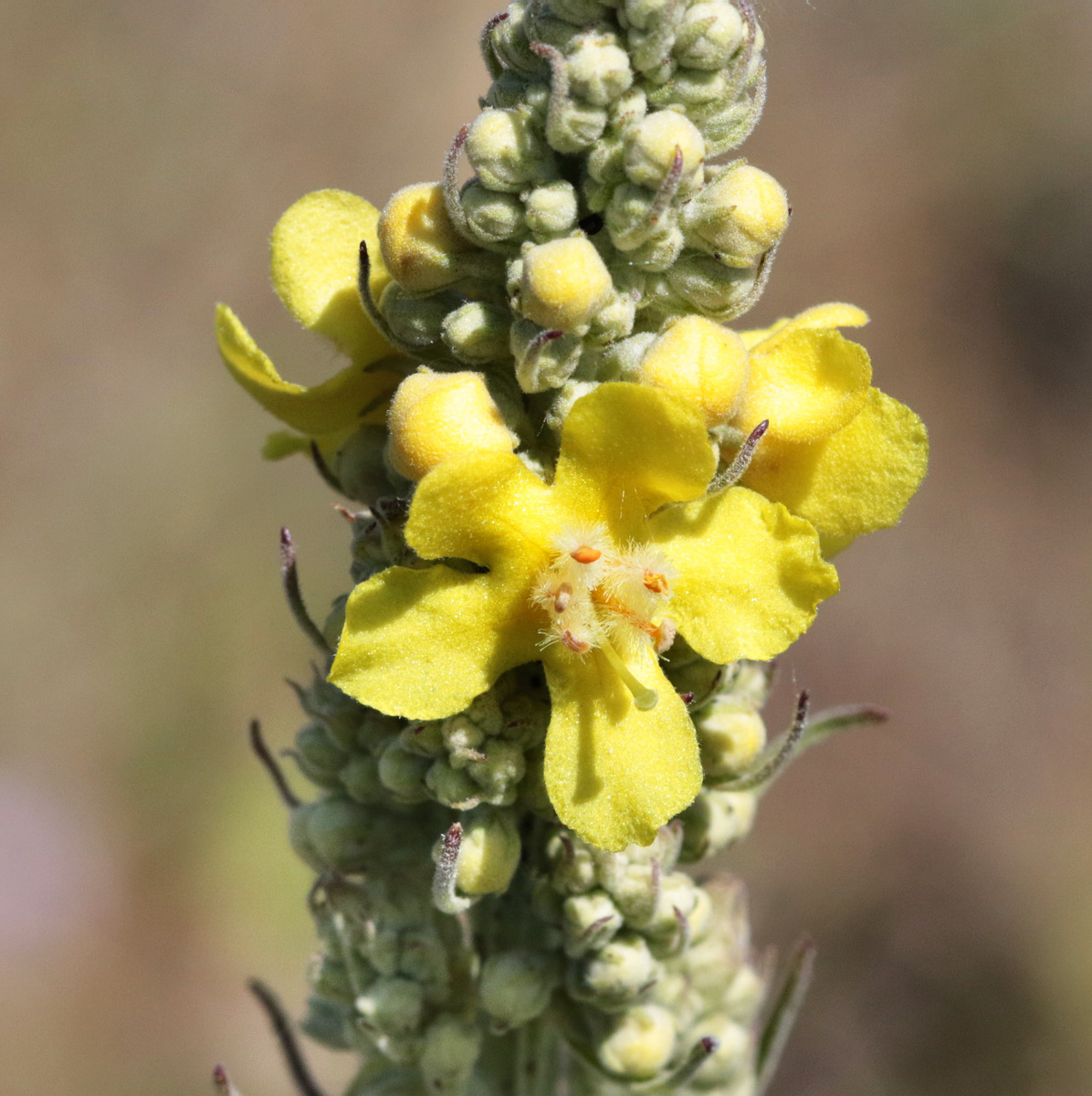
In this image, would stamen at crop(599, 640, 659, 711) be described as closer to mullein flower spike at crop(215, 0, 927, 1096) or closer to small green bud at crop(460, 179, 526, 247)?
mullein flower spike at crop(215, 0, 927, 1096)

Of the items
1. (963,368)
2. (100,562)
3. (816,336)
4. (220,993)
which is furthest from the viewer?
(963,368)

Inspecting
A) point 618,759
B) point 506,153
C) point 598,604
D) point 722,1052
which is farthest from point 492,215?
point 722,1052

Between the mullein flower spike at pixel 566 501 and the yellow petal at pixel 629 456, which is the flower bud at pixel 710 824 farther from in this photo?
the yellow petal at pixel 629 456

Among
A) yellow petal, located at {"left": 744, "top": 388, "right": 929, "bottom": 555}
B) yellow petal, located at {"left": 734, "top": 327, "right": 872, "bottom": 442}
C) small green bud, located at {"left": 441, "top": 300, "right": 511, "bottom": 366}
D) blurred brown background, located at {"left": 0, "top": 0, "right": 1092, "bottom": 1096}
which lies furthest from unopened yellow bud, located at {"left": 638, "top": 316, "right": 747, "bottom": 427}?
blurred brown background, located at {"left": 0, "top": 0, "right": 1092, "bottom": 1096}

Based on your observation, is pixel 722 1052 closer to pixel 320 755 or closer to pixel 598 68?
pixel 320 755

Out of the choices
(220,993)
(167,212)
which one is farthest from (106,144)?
(220,993)

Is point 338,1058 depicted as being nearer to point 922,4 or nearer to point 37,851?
point 37,851

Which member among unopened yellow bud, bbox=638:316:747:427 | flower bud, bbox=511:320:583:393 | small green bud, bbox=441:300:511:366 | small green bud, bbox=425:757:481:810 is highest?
small green bud, bbox=441:300:511:366
